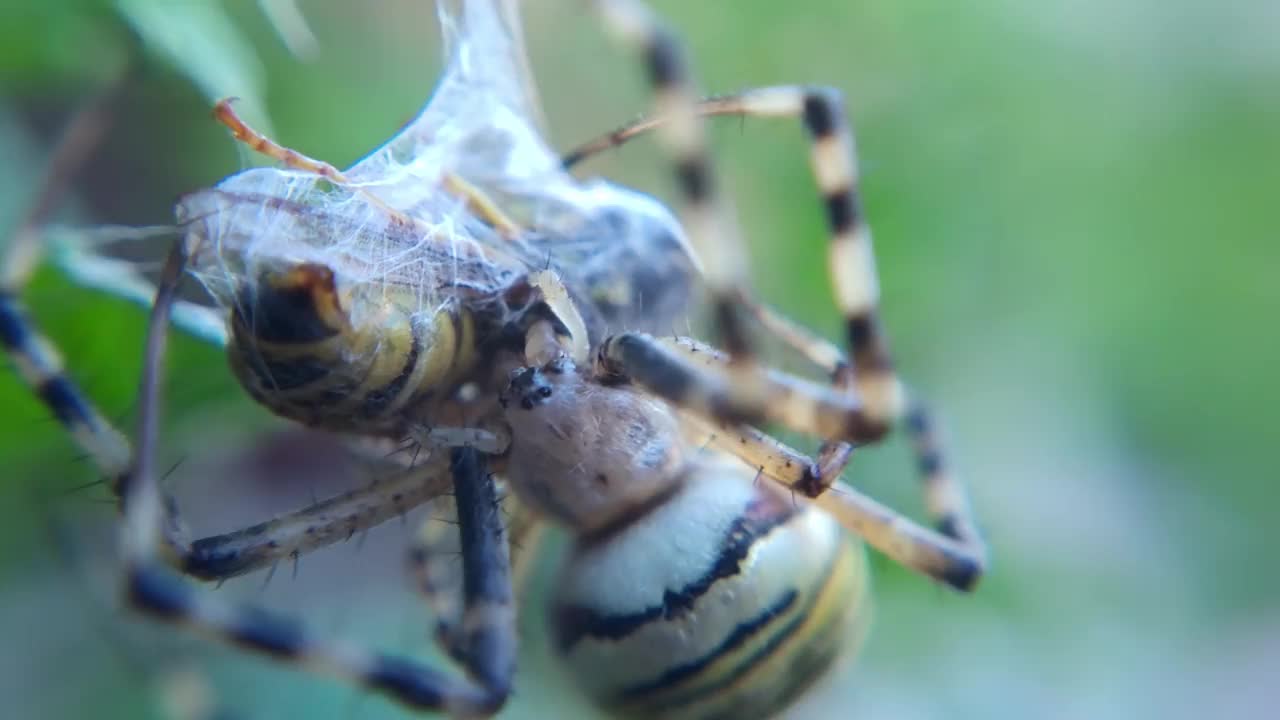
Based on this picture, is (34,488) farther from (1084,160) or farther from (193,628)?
(1084,160)

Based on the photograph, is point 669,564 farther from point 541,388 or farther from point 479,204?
point 479,204

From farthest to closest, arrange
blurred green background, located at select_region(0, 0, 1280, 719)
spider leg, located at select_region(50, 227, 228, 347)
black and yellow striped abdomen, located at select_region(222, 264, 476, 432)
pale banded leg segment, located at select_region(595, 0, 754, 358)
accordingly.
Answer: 1. blurred green background, located at select_region(0, 0, 1280, 719)
2. spider leg, located at select_region(50, 227, 228, 347)
3. black and yellow striped abdomen, located at select_region(222, 264, 476, 432)
4. pale banded leg segment, located at select_region(595, 0, 754, 358)

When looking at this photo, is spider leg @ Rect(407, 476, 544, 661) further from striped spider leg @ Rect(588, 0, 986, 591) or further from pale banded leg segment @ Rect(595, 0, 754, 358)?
pale banded leg segment @ Rect(595, 0, 754, 358)

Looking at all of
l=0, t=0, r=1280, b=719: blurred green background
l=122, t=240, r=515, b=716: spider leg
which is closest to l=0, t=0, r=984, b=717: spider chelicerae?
l=122, t=240, r=515, b=716: spider leg

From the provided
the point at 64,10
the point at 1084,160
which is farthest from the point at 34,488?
the point at 1084,160

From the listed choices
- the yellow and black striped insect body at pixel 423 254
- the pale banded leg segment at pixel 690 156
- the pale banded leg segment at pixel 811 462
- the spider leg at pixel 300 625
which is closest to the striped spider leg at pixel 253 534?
the spider leg at pixel 300 625
